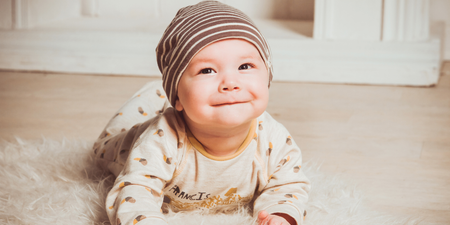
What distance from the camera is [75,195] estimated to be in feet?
2.67

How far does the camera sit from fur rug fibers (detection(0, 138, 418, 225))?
0.75 meters

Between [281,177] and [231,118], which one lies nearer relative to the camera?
[231,118]

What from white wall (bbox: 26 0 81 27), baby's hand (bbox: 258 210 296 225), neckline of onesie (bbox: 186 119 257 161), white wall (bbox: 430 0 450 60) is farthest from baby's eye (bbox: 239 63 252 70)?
white wall (bbox: 430 0 450 60)

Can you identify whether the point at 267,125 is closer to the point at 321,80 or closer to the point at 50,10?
the point at 321,80

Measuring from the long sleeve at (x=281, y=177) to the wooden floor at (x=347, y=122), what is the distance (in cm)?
17

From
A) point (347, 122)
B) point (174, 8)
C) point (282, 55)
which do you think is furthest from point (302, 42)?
point (174, 8)

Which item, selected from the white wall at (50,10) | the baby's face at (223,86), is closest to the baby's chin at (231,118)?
the baby's face at (223,86)

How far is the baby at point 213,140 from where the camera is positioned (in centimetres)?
66

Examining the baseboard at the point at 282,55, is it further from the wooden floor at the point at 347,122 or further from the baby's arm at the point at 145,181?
the baby's arm at the point at 145,181

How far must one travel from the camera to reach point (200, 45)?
66 cm

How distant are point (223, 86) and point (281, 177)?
0.74 ft

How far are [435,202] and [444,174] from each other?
0.49 ft

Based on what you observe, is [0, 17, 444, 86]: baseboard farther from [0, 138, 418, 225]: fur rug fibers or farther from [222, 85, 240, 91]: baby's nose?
[222, 85, 240, 91]: baby's nose

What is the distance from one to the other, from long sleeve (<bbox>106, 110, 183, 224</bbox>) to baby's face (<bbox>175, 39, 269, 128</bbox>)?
75 mm
